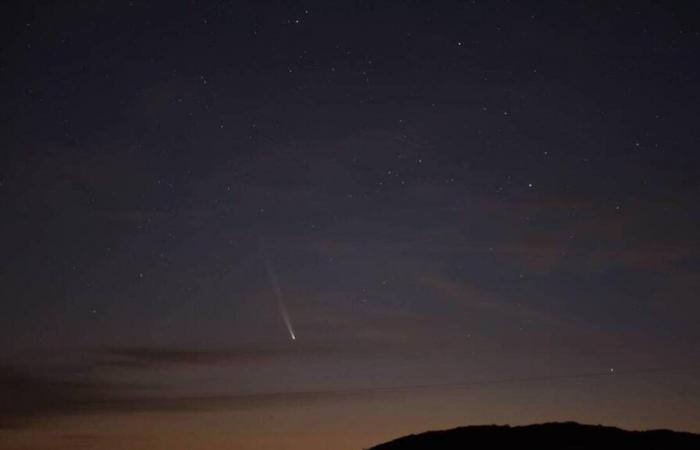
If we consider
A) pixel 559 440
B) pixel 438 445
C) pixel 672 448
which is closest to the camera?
pixel 672 448

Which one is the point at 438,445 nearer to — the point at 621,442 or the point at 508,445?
the point at 508,445

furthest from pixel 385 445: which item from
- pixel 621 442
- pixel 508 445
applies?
pixel 621 442

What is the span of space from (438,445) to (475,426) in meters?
3.38

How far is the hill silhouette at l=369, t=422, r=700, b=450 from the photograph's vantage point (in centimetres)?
3988

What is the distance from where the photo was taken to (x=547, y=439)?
1658 inches

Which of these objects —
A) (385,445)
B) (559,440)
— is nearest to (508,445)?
(559,440)

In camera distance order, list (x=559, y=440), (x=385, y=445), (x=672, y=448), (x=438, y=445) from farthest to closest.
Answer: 1. (x=385, y=445)
2. (x=438, y=445)
3. (x=559, y=440)
4. (x=672, y=448)

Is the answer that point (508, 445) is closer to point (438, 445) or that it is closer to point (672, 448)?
point (438, 445)

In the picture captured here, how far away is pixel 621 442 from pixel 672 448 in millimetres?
2448

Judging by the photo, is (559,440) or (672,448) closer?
(672,448)

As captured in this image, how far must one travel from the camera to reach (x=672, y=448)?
3878 centimetres

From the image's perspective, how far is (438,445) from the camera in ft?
148

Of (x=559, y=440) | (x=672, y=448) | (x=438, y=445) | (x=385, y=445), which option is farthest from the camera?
(x=385, y=445)

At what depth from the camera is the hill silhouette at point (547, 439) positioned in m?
39.9
